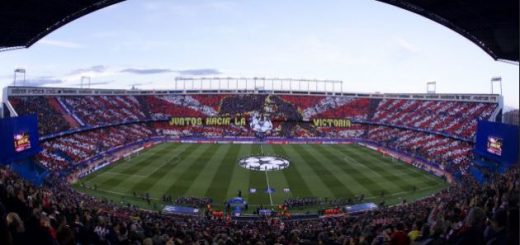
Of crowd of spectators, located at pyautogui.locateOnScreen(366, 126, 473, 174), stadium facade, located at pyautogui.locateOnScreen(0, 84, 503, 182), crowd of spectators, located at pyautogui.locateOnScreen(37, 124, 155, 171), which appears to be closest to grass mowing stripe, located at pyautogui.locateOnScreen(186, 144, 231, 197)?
stadium facade, located at pyautogui.locateOnScreen(0, 84, 503, 182)

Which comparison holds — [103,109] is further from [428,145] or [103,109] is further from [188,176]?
[428,145]

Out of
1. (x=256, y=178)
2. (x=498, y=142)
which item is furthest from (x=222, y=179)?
(x=498, y=142)

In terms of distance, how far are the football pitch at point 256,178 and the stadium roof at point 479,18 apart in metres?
15.8

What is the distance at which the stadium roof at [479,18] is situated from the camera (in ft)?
63.0

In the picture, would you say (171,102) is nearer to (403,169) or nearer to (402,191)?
(403,169)

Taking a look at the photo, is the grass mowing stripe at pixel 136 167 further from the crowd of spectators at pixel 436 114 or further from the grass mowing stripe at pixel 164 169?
the crowd of spectators at pixel 436 114

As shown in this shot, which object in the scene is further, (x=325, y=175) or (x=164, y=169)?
(x=164, y=169)

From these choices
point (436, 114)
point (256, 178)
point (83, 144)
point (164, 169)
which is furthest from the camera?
point (436, 114)

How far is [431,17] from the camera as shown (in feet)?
77.8

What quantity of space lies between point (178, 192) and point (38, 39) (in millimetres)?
17535

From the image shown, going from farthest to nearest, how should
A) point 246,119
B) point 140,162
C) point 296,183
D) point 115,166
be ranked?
point 246,119
point 140,162
point 115,166
point 296,183

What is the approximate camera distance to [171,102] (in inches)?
3644

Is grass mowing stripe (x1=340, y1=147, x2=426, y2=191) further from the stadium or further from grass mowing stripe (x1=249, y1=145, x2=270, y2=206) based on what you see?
grass mowing stripe (x1=249, y1=145, x2=270, y2=206)

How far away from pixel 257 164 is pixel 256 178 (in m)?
6.77
